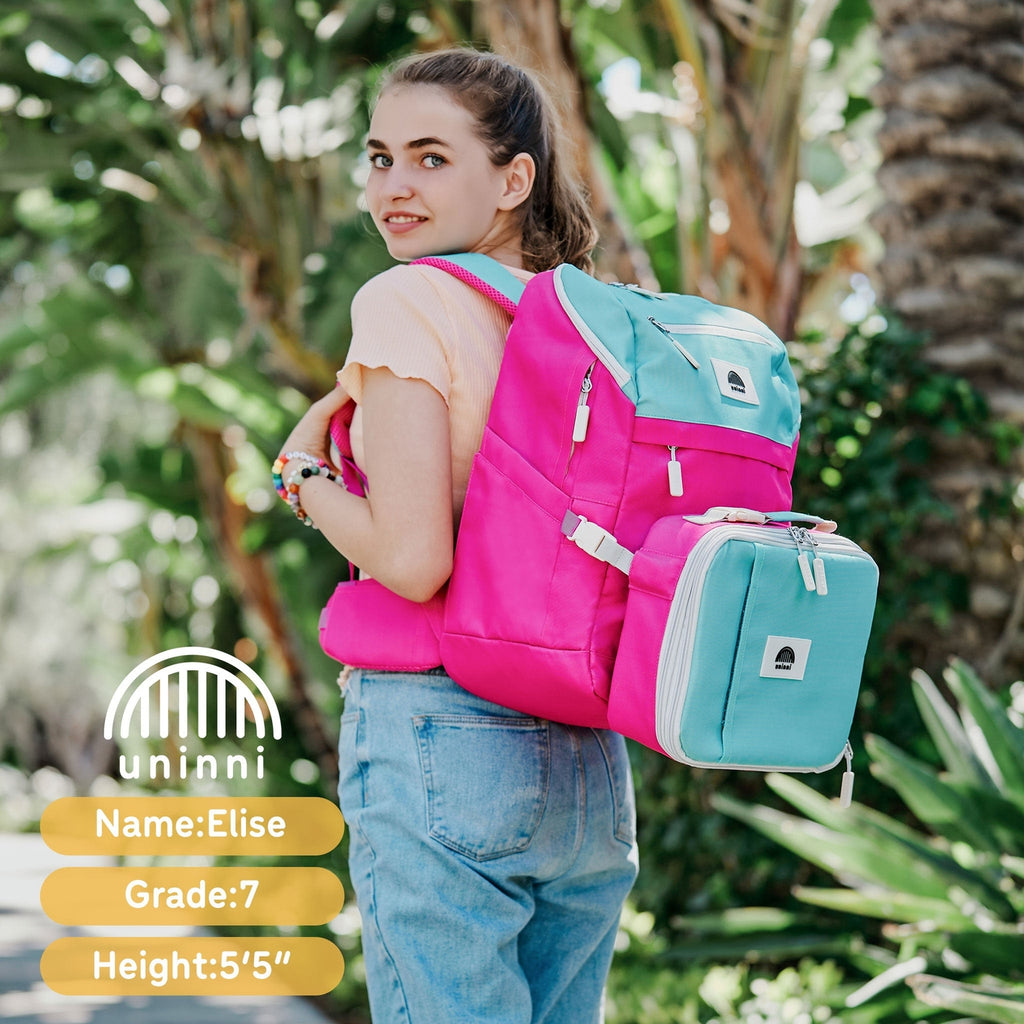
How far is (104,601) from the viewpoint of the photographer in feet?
35.9

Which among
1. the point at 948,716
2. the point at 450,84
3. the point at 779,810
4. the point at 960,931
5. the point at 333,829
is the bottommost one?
the point at 333,829

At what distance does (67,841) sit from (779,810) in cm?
494

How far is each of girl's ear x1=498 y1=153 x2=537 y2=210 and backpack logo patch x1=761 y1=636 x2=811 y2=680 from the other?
0.75 meters

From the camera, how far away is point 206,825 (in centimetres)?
621

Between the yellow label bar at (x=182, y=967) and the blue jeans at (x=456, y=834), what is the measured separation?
130 inches

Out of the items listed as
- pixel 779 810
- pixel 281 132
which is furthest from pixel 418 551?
pixel 281 132

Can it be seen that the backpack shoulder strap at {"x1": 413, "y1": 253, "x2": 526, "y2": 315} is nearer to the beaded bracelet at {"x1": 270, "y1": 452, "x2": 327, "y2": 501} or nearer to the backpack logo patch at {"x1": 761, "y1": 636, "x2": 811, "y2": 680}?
the beaded bracelet at {"x1": 270, "y1": 452, "x2": 327, "y2": 501}

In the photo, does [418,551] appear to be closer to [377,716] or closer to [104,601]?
[377,716]

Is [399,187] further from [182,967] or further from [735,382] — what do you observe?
[182,967]

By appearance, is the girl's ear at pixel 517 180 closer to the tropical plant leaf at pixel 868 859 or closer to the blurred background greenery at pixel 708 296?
the blurred background greenery at pixel 708 296

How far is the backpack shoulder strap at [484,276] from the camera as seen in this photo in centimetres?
161

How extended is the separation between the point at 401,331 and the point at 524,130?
0.43 m

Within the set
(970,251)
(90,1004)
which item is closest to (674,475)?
(970,251)

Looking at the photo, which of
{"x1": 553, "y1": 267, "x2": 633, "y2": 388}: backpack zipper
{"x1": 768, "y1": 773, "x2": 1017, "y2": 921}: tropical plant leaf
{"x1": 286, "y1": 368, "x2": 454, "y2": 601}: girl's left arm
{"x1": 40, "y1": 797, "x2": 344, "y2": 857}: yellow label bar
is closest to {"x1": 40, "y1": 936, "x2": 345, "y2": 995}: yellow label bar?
{"x1": 40, "y1": 797, "x2": 344, "y2": 857}: yellow label bar
